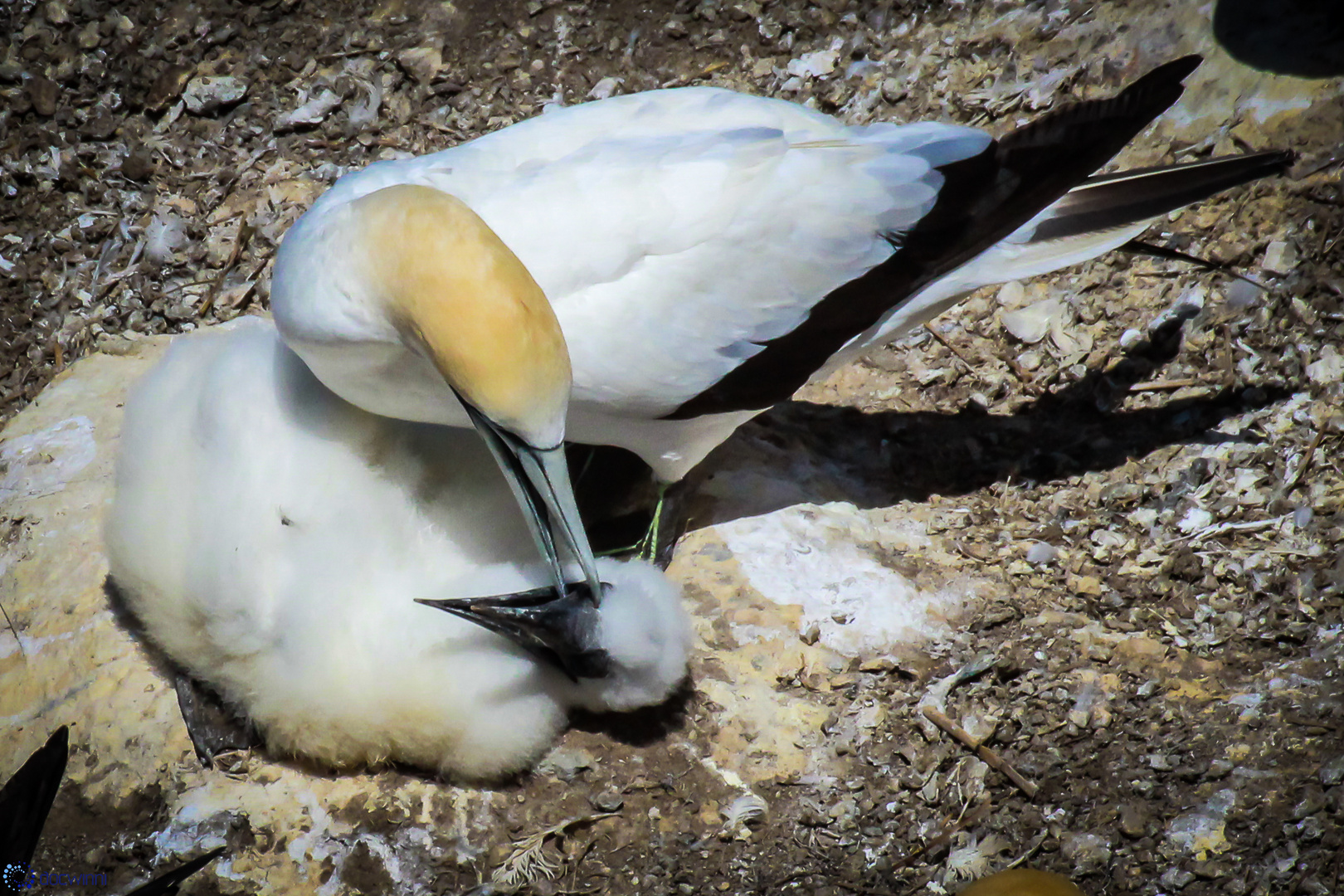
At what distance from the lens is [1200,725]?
2.79 m

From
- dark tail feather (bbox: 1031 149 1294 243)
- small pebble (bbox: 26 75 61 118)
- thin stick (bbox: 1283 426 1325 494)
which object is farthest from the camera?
small pebble (bbox: 26 75 61 118)

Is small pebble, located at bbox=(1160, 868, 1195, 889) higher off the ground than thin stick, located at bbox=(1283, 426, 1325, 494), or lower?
lower

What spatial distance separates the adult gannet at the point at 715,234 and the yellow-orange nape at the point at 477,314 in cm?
9

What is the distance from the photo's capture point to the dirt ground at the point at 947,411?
107 inches

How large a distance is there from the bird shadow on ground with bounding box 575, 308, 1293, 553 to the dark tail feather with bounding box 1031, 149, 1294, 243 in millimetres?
717

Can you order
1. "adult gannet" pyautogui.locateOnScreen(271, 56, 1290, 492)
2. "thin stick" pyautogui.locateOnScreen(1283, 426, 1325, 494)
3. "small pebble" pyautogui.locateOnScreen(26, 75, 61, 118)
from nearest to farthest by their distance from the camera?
1. "adult gannet" pyautogui.locateOnScreen(271, 56, 1290, 492)
2. "thin stick" pyautogui.locateOnScreen(1283, 426, 1325, 494)
3. "small pebble" pyautogui.locateOnScreen(26, 75, 61, 118)

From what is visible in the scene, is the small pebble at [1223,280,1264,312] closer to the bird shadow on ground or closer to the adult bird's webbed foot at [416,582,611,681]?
the bird shadow on ground

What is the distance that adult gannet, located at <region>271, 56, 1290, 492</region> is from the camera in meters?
2.67

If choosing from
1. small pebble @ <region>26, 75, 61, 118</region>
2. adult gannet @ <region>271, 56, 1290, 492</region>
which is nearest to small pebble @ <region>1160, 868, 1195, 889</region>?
adult gannet @ <region>271, 56, 1290, 492</region>

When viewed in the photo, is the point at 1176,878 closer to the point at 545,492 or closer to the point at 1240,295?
the point at 545,492

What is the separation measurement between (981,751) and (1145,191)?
66.0 inches

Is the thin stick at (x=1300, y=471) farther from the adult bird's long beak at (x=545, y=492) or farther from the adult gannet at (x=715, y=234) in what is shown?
Answer: the adult bird's long beak at (x=545, y=492)

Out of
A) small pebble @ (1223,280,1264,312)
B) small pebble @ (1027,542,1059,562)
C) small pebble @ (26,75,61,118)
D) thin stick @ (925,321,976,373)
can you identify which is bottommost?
small pebble @ (1027,542,1059,562)

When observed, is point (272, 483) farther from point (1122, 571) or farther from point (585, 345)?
point (1122, 571)
